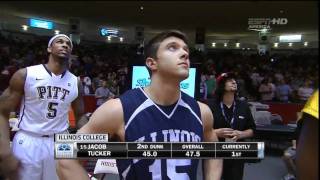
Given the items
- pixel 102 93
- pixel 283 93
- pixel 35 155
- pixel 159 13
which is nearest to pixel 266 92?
pixel 283 93

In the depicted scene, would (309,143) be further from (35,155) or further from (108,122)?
(35,155)

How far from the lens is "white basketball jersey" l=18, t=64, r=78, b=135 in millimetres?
4086

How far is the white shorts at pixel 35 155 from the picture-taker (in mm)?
3939

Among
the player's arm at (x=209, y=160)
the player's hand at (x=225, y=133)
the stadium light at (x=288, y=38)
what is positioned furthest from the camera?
the stadium light at (x=288, y=38)

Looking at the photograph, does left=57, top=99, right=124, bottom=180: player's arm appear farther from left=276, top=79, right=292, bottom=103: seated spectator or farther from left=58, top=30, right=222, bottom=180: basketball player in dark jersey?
left=276, top=79, right=292, bottom=103: seated spectator

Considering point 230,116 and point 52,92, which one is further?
point 230,116

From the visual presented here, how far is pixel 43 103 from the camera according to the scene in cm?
412

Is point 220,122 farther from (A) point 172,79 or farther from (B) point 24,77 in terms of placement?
(A) point 172,79

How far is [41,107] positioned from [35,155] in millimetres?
407

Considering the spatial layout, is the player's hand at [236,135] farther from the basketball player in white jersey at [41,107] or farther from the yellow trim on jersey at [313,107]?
the yellow trim on jersey at [313,107]

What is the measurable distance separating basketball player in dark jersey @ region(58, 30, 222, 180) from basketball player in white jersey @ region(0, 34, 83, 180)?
184 cm

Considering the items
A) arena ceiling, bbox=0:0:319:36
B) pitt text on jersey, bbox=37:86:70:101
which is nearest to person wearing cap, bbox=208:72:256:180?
pitt text on jersey, bbox=37:86:70:101

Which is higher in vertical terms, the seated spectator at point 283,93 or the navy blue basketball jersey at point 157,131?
the navy blue basketball jersey at point 157,131

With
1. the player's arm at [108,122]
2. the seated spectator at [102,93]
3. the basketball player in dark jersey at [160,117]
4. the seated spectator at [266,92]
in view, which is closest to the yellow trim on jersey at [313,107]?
the basketball player in dark jersey at [160,117]
